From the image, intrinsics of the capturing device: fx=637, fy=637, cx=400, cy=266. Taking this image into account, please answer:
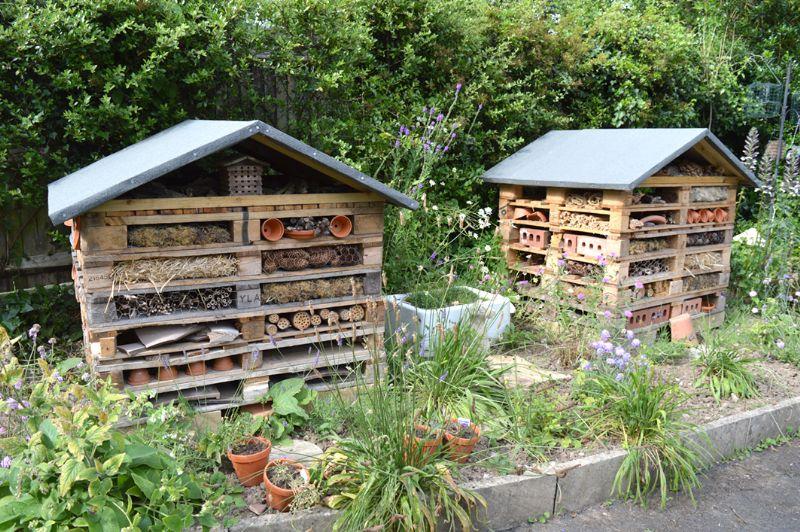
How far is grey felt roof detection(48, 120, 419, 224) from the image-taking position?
327 centimetres

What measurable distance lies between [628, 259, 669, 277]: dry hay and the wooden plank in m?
2.73

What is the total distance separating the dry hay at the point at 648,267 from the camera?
5.74 m

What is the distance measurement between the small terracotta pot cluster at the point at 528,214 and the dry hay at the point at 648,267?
0.98 m

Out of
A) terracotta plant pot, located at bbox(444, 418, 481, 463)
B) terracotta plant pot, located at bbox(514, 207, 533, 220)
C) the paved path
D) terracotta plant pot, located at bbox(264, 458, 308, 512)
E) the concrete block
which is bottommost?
the paved path

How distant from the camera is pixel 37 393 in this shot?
9.15ft

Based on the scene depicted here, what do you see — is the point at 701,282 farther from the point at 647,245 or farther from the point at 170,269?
the point at 170,269

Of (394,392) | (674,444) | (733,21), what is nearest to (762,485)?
(674,444)

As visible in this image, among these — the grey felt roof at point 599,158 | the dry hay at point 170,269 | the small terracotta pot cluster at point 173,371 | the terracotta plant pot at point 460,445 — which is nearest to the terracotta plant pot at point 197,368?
the small terracotta pot cluster at point 173,371

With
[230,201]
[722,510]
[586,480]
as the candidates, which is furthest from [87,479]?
[722,510]

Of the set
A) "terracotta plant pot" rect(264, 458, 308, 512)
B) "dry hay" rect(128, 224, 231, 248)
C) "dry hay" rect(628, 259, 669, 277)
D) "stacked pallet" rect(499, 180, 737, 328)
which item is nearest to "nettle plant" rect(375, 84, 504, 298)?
"stacked pallet" rect(499, 180, 737, 328)

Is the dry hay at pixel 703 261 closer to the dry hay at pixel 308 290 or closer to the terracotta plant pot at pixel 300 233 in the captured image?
the dry hay at pixel 308 290

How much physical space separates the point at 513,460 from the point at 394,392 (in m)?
0.92

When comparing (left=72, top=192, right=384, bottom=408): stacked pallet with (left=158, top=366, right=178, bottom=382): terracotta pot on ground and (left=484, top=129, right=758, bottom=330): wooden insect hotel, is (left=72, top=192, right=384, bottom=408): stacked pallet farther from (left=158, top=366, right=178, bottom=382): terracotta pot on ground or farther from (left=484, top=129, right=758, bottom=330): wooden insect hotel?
(left=484, top=129, right=758, bottom=330): wooden insect hotel

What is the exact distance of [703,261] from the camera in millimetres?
6285
